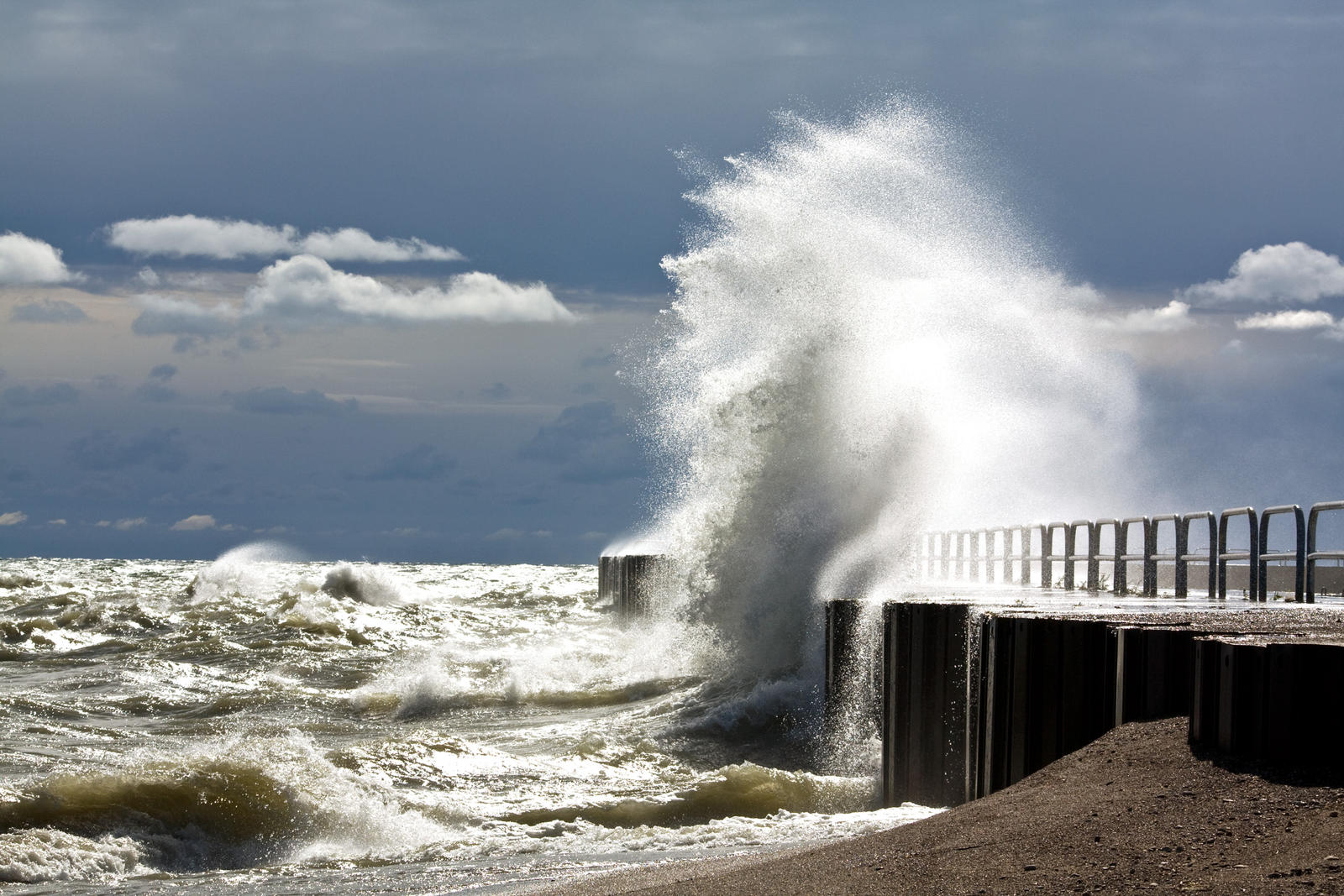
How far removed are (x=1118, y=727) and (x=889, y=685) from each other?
11.8ft

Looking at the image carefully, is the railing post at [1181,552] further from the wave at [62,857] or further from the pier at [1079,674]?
the wave at [62,857]

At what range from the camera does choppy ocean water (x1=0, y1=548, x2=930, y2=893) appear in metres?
7.74

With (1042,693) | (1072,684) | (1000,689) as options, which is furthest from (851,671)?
(1072,684)

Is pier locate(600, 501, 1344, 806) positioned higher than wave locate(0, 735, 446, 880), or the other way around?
pier locate(600, 501, 1344, 806)

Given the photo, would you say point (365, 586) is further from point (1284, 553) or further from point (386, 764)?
point (1284, 553)

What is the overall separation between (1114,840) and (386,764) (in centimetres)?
747

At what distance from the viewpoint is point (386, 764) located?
10.6m

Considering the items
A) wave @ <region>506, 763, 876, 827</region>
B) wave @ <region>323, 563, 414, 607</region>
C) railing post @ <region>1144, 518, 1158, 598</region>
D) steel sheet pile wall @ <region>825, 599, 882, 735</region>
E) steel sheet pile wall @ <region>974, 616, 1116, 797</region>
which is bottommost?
wave @ <region>323, 563, 414, 607</region>

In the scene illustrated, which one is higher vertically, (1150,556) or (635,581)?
(1150,556)

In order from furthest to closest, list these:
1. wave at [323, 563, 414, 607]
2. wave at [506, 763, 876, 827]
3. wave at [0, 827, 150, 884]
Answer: wave at [323, 563, 414, 607] < wave at [506, 763, 876, 827] < wave at [0, 827, 150, 884]

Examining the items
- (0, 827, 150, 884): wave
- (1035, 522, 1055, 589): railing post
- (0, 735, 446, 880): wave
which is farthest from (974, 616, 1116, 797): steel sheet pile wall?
(1035, 522, 1055, 589): railing post

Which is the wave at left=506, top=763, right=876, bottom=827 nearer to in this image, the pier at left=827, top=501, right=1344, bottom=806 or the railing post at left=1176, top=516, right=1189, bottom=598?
the pier at left=827, top=501, right=1344, bottom=806

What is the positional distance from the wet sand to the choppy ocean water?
1858mm

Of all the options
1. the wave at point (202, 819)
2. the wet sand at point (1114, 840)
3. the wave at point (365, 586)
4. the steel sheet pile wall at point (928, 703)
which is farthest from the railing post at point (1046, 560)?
the wave at point (365, 586)
